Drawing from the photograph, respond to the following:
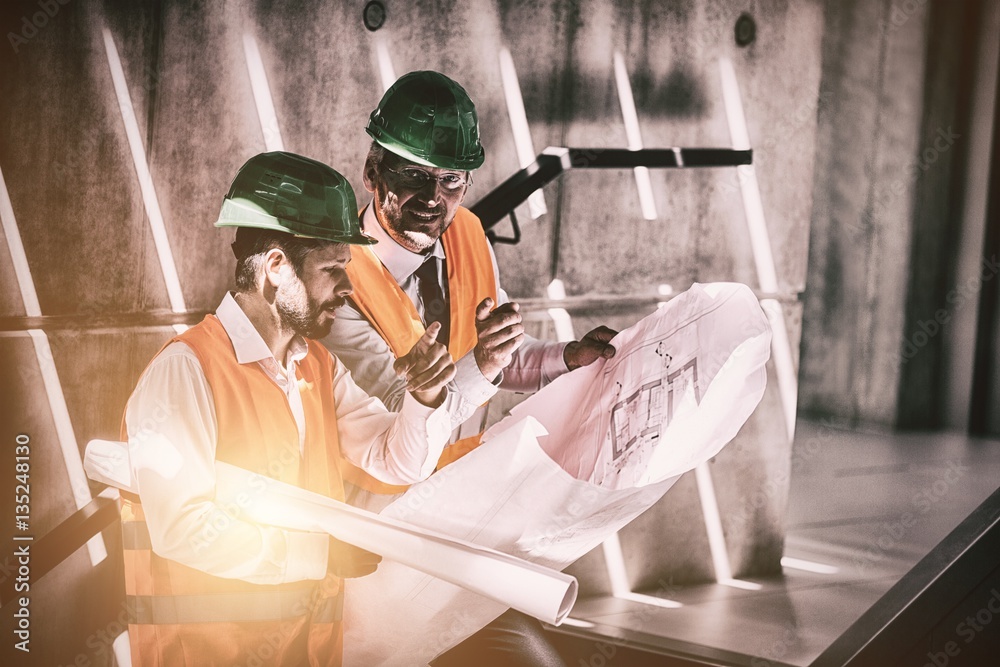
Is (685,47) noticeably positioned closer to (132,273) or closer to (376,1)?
(376,1)

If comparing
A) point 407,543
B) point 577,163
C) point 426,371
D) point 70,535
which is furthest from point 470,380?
point 70,535

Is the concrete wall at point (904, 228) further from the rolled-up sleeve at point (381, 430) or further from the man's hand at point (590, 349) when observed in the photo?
the rolled-up sleeve at point (381, 430)

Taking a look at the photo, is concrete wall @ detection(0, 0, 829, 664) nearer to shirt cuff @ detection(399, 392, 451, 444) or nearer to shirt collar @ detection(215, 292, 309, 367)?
shirt collar @ detection(215, 292, 309, 367)

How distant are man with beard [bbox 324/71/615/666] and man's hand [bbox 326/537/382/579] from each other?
27 centimetres

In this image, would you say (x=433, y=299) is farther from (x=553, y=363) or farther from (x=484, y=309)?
(x=553, y=363)

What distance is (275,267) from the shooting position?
1871 mm

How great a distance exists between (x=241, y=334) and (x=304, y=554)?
0.46 metres

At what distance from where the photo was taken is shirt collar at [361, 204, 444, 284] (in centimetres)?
215

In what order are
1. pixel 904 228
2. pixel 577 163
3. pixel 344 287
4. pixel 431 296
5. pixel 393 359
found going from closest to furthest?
1. pixel 344 287
2. pixel 393 359
3. pixel 431 296
4. pixel 577 163
5. pixel 904 228

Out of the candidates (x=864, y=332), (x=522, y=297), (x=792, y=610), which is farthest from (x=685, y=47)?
(x=864, y=332)

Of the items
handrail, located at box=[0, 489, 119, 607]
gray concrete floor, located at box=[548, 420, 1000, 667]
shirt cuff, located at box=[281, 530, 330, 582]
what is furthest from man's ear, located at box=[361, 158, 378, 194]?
gray concrete floor, located at box=[548, 420, 1000, 667]

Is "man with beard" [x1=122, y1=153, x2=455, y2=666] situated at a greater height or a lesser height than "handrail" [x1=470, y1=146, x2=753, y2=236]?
lesser

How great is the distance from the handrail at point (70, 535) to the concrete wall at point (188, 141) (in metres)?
0.02

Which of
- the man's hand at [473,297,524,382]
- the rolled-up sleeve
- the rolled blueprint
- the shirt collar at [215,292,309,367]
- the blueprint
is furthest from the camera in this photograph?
the man's hand at [473,297,524,382]
